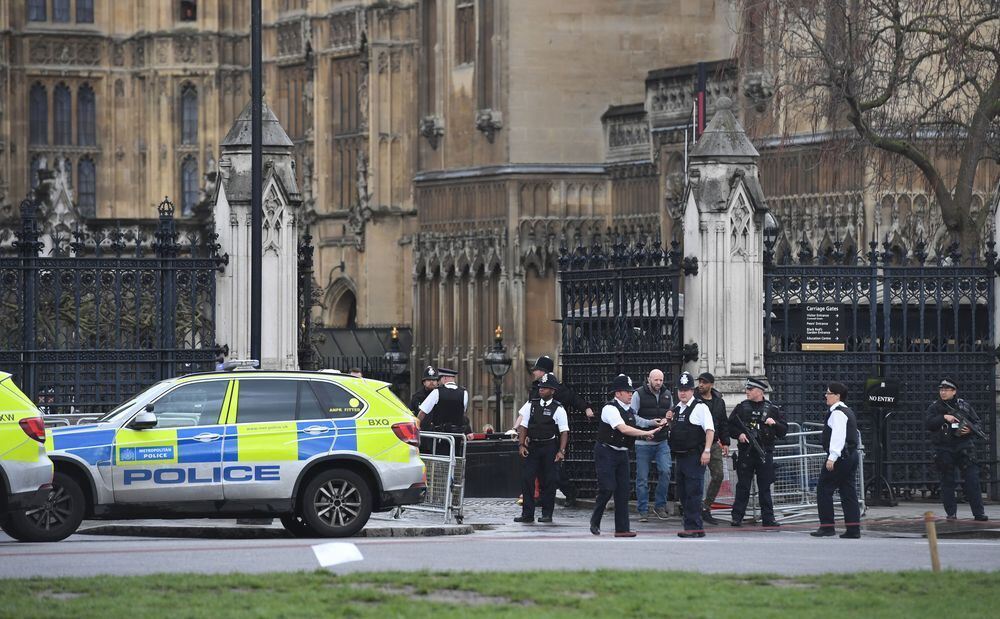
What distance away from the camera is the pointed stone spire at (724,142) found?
27.5 meters

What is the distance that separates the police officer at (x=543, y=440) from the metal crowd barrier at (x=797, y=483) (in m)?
2.07

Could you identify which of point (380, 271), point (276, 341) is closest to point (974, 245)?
point (276, 341)

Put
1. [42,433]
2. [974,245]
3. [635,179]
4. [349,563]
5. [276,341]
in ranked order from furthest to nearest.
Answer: [635,179]
[974,245]
[276,341]
[42,433]
[349,563]

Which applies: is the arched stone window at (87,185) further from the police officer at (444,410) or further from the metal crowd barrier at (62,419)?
the metal crowd barrier at (62,419)

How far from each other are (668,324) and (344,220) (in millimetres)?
37696

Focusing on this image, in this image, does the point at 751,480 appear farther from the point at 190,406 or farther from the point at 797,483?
the point at 190,406

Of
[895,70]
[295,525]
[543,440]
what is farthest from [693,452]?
[895,70]

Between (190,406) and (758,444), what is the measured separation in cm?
546

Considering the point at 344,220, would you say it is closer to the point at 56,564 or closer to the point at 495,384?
the point at 495,384

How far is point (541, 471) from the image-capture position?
1015 inches

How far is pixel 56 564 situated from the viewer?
20.0 meters

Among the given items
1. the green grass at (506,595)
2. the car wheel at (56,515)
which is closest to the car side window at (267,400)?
the car wheel at (56,515)

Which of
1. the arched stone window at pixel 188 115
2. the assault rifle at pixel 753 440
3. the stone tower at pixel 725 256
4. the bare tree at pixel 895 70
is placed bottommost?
the assault rifle at pixel 753 440

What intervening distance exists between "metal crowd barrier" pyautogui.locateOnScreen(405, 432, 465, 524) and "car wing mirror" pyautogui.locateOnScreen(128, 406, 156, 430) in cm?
363
